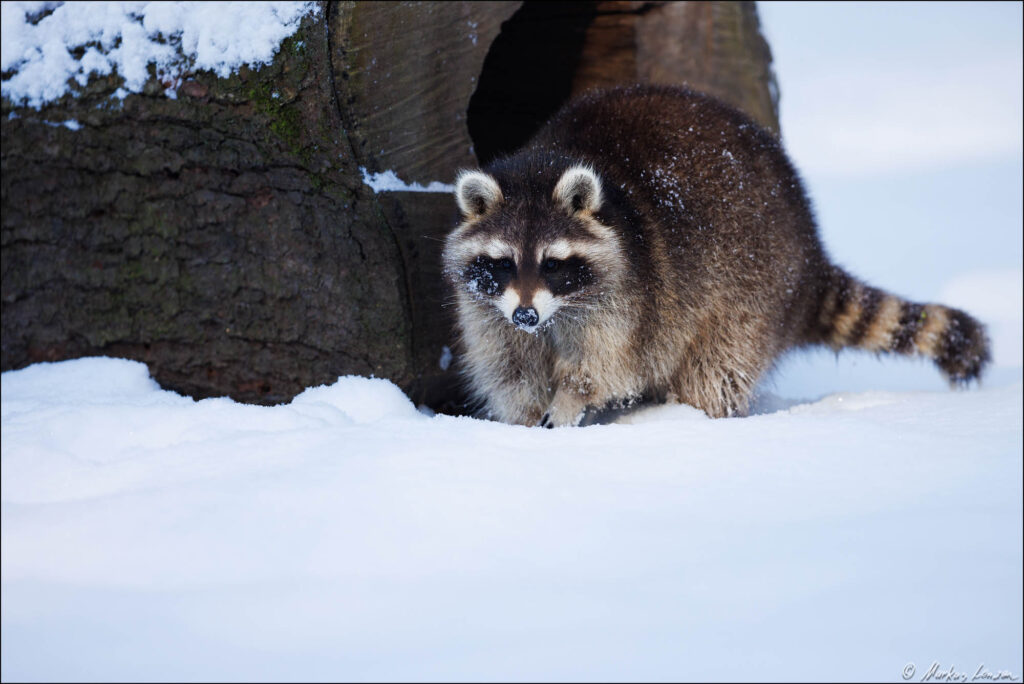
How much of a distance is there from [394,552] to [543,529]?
263 millimetres

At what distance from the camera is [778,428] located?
221 cm

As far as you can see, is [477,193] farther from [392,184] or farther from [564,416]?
[564,416]

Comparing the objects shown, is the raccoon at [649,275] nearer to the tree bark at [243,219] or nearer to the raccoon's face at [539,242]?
the raccoon's face at [539,242]

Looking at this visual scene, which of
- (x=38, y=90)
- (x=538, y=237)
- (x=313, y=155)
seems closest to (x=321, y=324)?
(x=313, y=155)

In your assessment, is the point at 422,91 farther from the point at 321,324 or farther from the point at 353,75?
→ the point at 321,324

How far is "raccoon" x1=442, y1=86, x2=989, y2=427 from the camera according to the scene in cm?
265

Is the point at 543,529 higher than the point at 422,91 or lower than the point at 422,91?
lower

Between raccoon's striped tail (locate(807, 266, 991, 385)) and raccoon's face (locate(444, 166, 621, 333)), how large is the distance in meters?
1.01

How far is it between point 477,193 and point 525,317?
45 cm

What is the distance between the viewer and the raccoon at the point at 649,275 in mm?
2648

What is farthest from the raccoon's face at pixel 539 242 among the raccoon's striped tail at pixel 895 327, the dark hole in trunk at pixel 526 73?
the dark hole in trunk at pixel 526 73

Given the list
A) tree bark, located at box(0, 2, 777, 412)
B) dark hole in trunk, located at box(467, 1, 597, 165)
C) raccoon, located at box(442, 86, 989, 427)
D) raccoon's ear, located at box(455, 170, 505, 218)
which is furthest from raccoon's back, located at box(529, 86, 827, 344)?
dark hole in trunk, located at box(467, 1, 597, 165)

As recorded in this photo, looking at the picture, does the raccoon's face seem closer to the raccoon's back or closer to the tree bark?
the raccoon's back

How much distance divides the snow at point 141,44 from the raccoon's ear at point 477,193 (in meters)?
0.66
